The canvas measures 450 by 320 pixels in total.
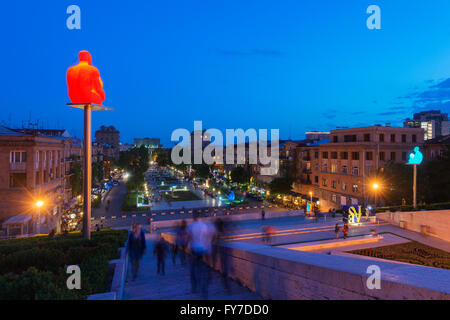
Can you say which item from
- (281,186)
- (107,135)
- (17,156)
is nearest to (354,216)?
(281,186)

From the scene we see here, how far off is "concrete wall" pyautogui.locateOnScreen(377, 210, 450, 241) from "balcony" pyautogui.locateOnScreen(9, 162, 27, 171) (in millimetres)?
33505

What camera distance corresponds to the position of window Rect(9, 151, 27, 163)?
82.6 ft

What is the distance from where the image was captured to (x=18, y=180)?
2542cm

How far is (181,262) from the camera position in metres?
10.6

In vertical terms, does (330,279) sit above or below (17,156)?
below

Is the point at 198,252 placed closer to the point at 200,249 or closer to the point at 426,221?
the point at 200,249

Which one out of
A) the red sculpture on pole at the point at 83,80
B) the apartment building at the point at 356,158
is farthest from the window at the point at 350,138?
the red sculpture on pole at the point at 83,80

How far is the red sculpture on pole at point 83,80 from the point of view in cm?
1070

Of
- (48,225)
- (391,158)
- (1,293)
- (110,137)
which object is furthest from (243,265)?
(110,137)

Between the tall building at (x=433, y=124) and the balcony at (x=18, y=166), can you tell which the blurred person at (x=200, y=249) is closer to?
the balcony at (x=18, y=166)

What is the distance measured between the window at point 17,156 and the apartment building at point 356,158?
38055mm

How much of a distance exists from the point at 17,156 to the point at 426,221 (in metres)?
35.8

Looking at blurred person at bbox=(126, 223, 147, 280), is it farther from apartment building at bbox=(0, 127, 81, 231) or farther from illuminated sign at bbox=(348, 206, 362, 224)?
apartment building at bbox=(0, 127, 81, 231)
